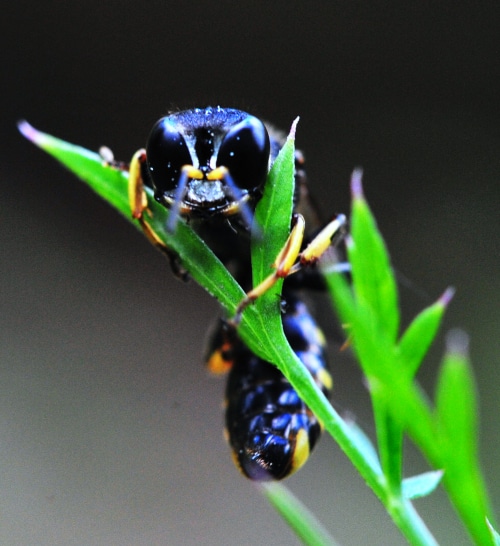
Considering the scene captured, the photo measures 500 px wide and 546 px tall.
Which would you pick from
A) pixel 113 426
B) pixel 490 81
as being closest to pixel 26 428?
pixel 113 426

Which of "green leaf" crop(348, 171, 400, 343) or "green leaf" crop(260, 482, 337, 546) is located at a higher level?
"green leaf" crop(348, 171, 400, 343)

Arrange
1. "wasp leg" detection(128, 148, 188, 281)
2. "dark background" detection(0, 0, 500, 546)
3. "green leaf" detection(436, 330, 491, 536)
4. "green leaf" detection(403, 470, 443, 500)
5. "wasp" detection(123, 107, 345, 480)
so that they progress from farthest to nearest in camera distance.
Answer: "dark background" detection(0, 0, 500, 546) → "wasp" detection(123, 107, 345, 480) → "wasp leg" detection(128, 148, 188, 281) → "green leaf" detection(403, 470, 443, 500) → "green leaf" detection(436, 330, 491, 536)

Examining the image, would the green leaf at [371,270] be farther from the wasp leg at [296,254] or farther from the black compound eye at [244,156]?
the black compound eye at [244,156]

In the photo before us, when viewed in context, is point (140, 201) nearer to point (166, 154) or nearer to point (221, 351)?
point (166, 154)

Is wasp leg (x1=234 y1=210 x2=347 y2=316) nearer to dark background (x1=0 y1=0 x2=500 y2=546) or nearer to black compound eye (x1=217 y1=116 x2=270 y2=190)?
black compound eye (x1=217 y1=116 x2=270 y2=190)

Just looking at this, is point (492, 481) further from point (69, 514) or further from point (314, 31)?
point (314, 31)

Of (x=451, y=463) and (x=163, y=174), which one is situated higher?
(x=163, y=174)

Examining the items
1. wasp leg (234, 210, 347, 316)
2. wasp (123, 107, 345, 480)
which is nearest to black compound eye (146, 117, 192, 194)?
wasp (123, 107, 345, 480)
